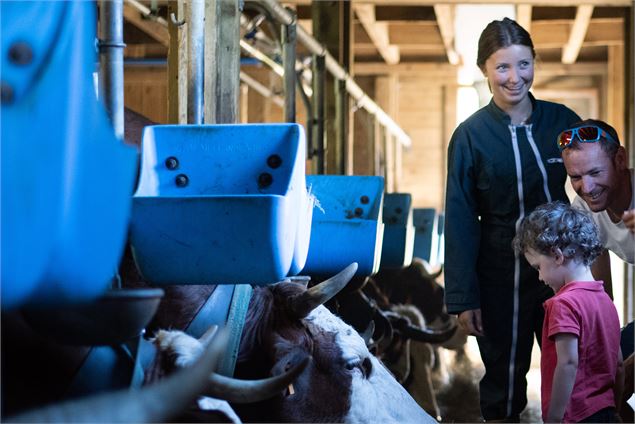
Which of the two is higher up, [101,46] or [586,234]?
[101,46]

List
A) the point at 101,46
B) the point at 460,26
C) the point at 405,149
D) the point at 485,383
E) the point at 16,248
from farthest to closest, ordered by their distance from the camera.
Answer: the point at 405,149 < the point at 460,26 < the point at 485,383 < the point at 101,46 < the point at 16,248

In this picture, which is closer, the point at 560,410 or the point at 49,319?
the point at 49,319

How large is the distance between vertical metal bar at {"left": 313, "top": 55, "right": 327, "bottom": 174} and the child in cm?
280

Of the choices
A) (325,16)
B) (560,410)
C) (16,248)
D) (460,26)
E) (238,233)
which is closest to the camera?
(16,248)

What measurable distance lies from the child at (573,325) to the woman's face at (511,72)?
0.61 meters

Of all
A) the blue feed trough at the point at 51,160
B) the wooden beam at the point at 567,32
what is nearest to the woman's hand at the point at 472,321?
the blue feed trough at the point at 51,160

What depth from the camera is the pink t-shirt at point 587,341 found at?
2.77m

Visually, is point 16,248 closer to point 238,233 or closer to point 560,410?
point 238,233

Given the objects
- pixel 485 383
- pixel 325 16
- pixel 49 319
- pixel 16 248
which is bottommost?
pixel 485 383

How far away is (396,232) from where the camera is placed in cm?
511

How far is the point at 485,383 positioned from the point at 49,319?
216 cm

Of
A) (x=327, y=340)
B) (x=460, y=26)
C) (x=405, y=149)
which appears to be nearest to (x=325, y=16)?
(x=460, y=26)

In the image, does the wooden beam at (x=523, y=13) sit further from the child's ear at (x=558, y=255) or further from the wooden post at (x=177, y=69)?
the child's ear at (x=558, y=255)

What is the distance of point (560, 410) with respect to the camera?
2691 millimetres
